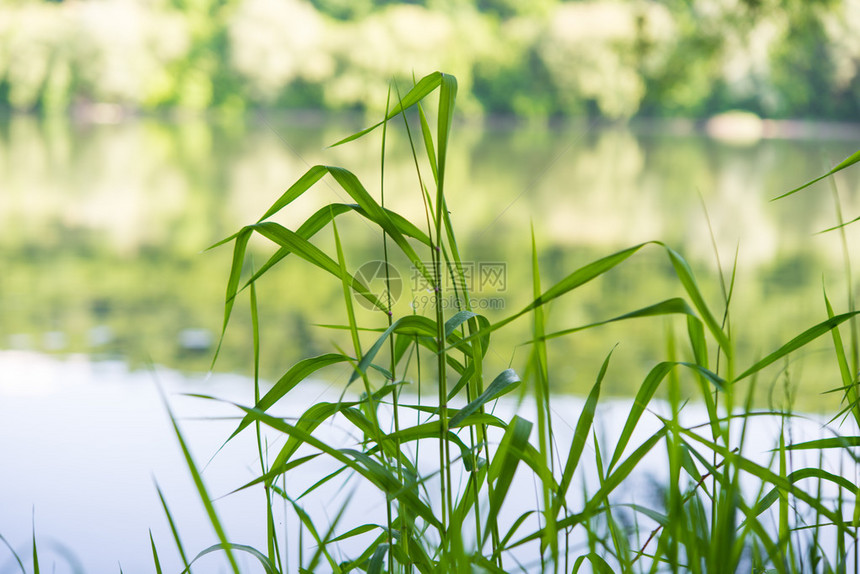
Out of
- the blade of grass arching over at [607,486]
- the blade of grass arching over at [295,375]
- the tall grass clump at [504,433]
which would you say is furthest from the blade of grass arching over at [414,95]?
the blade of grass arching over at [607,486]

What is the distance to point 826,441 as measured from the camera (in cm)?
Result: 53

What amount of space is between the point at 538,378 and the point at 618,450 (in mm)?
155

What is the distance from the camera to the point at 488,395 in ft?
1.62

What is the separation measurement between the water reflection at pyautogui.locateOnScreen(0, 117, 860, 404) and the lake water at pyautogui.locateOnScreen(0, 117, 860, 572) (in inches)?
1.0

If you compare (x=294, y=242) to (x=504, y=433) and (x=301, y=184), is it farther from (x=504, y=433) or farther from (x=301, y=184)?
(x=504, y=433)

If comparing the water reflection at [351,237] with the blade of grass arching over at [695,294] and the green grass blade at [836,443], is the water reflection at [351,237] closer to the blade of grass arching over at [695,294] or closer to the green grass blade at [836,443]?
the blade of grass arching over at [695,294]

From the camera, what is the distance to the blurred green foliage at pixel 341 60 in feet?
69.9

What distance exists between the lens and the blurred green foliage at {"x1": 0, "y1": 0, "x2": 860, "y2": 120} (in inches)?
839

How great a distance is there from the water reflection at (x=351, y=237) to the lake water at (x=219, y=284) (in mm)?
27

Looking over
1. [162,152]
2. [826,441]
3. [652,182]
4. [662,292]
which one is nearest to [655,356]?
[662,292]

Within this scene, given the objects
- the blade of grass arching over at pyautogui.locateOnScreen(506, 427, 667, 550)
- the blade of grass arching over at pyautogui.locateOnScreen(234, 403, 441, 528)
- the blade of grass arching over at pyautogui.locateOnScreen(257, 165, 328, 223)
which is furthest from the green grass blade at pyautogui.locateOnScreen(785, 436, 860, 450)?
the blade of grass arching over at pyautogui.locateOnScreen(257, 165, 328, 223)

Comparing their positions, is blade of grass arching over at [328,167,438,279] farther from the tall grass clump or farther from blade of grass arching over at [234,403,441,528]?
blade of grass arching over at [234,403,441,528]

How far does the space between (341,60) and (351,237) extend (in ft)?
61.3

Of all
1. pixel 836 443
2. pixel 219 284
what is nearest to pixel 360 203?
pixel 836 443
